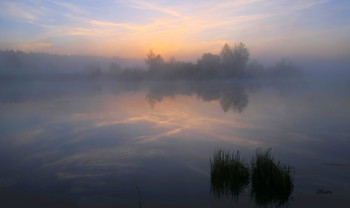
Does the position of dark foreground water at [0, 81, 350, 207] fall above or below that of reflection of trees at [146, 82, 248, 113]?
below

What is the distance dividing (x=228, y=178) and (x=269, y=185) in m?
0.93

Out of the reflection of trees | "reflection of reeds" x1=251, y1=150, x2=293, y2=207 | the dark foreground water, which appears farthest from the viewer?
the reflection of trees

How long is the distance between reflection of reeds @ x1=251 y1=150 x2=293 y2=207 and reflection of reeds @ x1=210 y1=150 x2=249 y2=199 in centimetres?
25

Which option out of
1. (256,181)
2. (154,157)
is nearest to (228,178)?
(256,181)

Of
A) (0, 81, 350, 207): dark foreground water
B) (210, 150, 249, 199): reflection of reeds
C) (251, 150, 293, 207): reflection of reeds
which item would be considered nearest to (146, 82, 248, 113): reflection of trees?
(0, 81, 350, 207): dark foreground water

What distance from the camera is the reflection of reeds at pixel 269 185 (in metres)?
7.01

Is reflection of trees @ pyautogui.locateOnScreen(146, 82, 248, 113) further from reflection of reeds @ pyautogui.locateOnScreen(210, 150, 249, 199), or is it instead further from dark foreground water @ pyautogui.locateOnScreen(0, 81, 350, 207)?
reflection of reeds @ pyautogui.locateOnScreen(210, 150, 249, 199)

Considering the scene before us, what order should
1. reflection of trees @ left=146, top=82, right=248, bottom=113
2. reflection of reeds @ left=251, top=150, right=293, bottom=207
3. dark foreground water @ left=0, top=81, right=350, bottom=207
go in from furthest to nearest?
reflection of trees @ left=146, top=82, right=248, bottom=113 → dark foreground water @ left=0, top=81, right=350, bottom=207 → reflection of reeds @ left=251, top=150, right=293, bottom=207

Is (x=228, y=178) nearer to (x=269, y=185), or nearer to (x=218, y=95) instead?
(x=269, y=185)

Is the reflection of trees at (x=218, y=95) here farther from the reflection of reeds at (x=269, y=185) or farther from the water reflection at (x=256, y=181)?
the reflection of reeds at (x=269, y=185)

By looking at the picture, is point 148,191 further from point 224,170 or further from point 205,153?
point 205,153

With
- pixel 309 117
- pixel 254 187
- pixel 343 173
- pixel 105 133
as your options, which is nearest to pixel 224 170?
pixel 254 187

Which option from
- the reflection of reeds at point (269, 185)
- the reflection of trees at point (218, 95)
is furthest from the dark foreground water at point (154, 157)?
the reflection of trees at point (218, 95)

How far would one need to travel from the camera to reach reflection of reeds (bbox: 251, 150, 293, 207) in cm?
701
